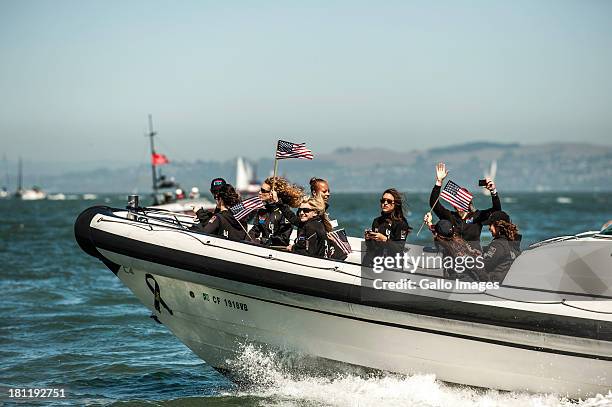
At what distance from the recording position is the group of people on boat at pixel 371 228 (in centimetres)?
892

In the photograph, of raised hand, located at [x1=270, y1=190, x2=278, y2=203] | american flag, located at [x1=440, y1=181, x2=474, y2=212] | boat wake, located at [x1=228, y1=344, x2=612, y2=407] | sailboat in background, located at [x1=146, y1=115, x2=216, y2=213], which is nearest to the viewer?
boat wake, located at [x1=228, y1=344, x2=612, y2=407]

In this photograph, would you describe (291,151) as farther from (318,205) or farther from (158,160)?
(158,160)

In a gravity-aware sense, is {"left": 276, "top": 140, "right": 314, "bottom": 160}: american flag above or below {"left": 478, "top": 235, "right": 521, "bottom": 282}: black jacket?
above

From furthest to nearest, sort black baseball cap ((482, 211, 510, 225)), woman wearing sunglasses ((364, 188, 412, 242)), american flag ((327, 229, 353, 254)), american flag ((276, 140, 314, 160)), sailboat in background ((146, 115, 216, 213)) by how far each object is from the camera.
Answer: sailboat in background ((146, 115, 216, 213))
american flag ((276, 140, 314, 160))
american flag ((327, 229, 353, 254))
black baseball cap ((482, 211, 510, 225))
woman wearing sunglasses ((364, 188, 412, 242))

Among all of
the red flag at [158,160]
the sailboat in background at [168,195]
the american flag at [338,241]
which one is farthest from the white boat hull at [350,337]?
the red flag at [158,160]

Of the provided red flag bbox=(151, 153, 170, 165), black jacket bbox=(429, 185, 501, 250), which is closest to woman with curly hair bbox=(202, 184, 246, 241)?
black jacket bbox=(429, 185, 501, 250)

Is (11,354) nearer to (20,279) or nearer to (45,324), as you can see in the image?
(45,324)

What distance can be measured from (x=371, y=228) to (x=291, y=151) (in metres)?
1.70

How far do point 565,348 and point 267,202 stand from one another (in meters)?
3.53

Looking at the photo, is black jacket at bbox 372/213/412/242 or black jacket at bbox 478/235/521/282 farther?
black jacket at bbox 372/213/412/242

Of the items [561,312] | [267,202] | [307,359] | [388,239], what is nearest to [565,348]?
[561,312]

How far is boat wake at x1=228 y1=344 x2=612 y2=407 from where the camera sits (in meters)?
8.73

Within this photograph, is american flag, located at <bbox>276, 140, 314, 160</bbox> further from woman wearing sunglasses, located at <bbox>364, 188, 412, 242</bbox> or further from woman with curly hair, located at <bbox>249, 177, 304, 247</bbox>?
woman wearing sunglasses, located at <bbox>364, 188, 412, 242</bbox>

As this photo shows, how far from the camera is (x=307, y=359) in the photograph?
31.1ft
